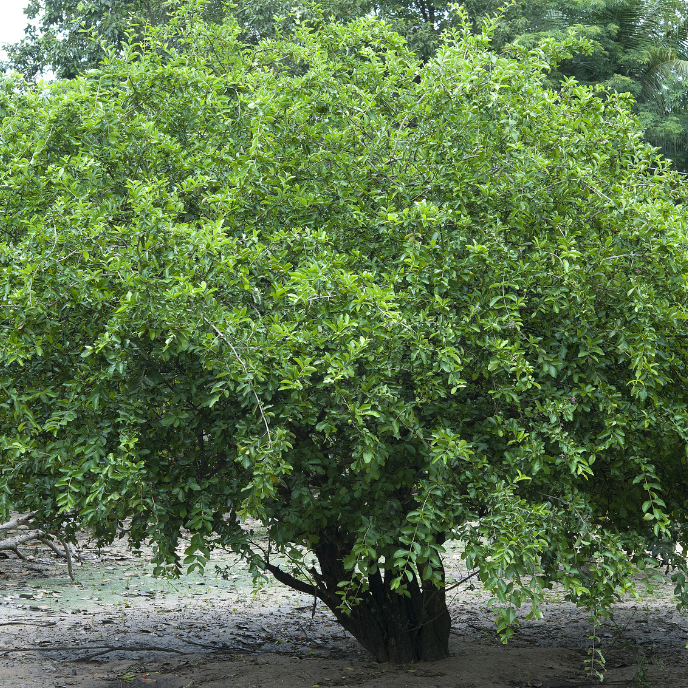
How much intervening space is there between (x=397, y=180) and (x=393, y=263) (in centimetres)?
62

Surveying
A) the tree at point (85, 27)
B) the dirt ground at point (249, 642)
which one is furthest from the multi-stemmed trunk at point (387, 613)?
the tree at point (85, 27)

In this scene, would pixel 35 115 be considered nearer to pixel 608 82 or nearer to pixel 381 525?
pixel 381 525

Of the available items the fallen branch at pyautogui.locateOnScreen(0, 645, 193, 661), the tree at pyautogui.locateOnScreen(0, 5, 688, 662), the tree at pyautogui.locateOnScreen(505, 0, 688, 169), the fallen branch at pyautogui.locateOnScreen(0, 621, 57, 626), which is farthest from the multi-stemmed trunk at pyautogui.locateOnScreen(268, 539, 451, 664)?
the tree at pyautogui.locateOnScreen(505, 0, 688, 169)

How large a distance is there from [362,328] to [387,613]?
3932 millimetres

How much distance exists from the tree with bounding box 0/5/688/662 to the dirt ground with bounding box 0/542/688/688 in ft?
7.64

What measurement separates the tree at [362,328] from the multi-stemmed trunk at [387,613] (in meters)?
1.61

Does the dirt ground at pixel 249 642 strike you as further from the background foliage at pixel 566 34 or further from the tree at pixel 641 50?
the tree at pixel 641 50

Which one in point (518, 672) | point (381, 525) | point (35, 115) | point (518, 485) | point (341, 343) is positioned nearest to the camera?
point (341, 343)

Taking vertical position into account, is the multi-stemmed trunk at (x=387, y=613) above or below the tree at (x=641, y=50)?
below

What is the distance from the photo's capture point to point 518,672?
24.4ft

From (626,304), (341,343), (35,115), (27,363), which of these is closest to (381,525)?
(341,343)

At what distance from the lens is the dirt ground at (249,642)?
7281mm

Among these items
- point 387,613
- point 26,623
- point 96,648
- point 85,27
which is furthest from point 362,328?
point 85,27

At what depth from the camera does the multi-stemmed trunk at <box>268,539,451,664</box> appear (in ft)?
23.4
